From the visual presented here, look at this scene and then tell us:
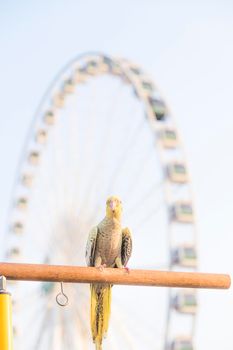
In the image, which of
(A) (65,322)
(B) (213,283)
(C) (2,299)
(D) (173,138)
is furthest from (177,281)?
(D) (173,138)

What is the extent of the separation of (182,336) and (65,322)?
284 cm

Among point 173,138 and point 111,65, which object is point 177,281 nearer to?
point 173,138

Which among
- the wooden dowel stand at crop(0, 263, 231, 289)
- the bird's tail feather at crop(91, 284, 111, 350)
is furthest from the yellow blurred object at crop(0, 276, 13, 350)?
the bird's tail feather at crop(91, 284, 111, 350)

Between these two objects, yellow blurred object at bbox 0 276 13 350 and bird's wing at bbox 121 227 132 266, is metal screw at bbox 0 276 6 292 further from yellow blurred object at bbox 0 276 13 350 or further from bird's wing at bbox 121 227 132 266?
bird's wing at bbox 121 227 132 266

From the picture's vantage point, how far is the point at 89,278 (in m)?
4.04

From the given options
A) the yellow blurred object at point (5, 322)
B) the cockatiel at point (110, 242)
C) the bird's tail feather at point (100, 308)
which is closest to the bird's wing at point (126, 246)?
the cockatiel at point (110, 242)

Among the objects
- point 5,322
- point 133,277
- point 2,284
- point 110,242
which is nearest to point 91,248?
point 110,242

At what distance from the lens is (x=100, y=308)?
14.3 ft

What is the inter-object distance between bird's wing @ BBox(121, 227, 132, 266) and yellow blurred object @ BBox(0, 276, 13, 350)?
6.99 feet

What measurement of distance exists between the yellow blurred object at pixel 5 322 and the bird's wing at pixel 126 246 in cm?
213

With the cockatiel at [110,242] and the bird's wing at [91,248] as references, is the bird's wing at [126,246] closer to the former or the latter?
the cockatiel at [110,242]

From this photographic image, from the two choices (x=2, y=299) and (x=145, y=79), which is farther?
(x=145, y=79)

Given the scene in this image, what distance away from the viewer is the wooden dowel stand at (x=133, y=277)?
396 cm

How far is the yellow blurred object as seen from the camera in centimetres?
318
